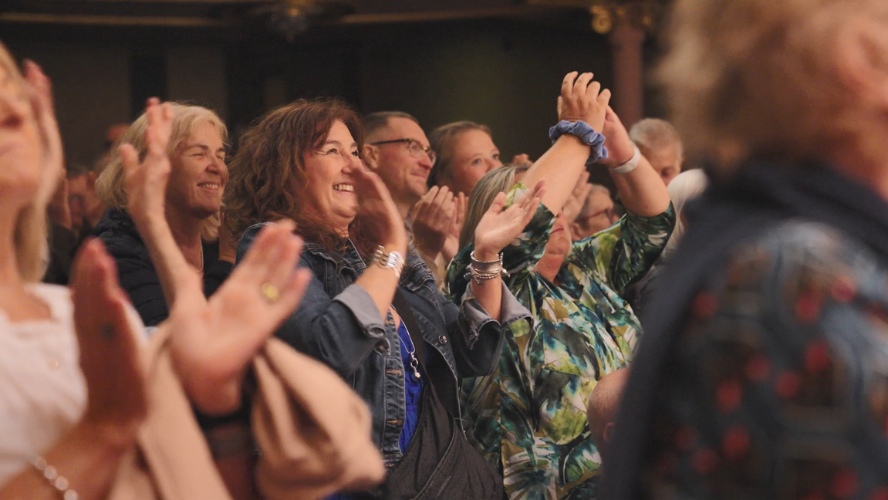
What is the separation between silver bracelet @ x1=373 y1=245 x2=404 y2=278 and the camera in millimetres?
2102

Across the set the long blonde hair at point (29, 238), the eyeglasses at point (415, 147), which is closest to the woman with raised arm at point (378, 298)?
the long blonde hair at point (29, 238)

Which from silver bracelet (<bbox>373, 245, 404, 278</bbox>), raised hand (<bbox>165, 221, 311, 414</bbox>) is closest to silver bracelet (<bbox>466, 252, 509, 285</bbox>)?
silver bracelet (<bbox>373, 245, 404, 278</bbox>)

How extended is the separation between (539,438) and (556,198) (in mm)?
671

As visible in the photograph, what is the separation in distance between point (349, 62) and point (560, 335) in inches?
311

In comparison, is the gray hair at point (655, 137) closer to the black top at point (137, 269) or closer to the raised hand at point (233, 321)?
the black top at point (137, 269)

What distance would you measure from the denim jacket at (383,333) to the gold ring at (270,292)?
0.71m

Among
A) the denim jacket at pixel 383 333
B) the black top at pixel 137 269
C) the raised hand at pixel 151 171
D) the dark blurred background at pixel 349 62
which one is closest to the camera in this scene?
the raised hand at pixel 151 171

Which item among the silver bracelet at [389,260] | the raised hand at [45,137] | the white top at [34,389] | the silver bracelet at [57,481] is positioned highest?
the raised hand at [45,137]

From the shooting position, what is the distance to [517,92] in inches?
400

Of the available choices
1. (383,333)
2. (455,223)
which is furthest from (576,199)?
(383,333)

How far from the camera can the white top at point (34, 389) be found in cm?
120

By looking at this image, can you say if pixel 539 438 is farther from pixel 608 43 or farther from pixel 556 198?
pixel 608 43

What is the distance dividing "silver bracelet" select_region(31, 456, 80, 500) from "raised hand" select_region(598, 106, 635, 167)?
2016mm

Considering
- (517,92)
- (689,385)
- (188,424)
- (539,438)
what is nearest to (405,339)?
(539,438)
